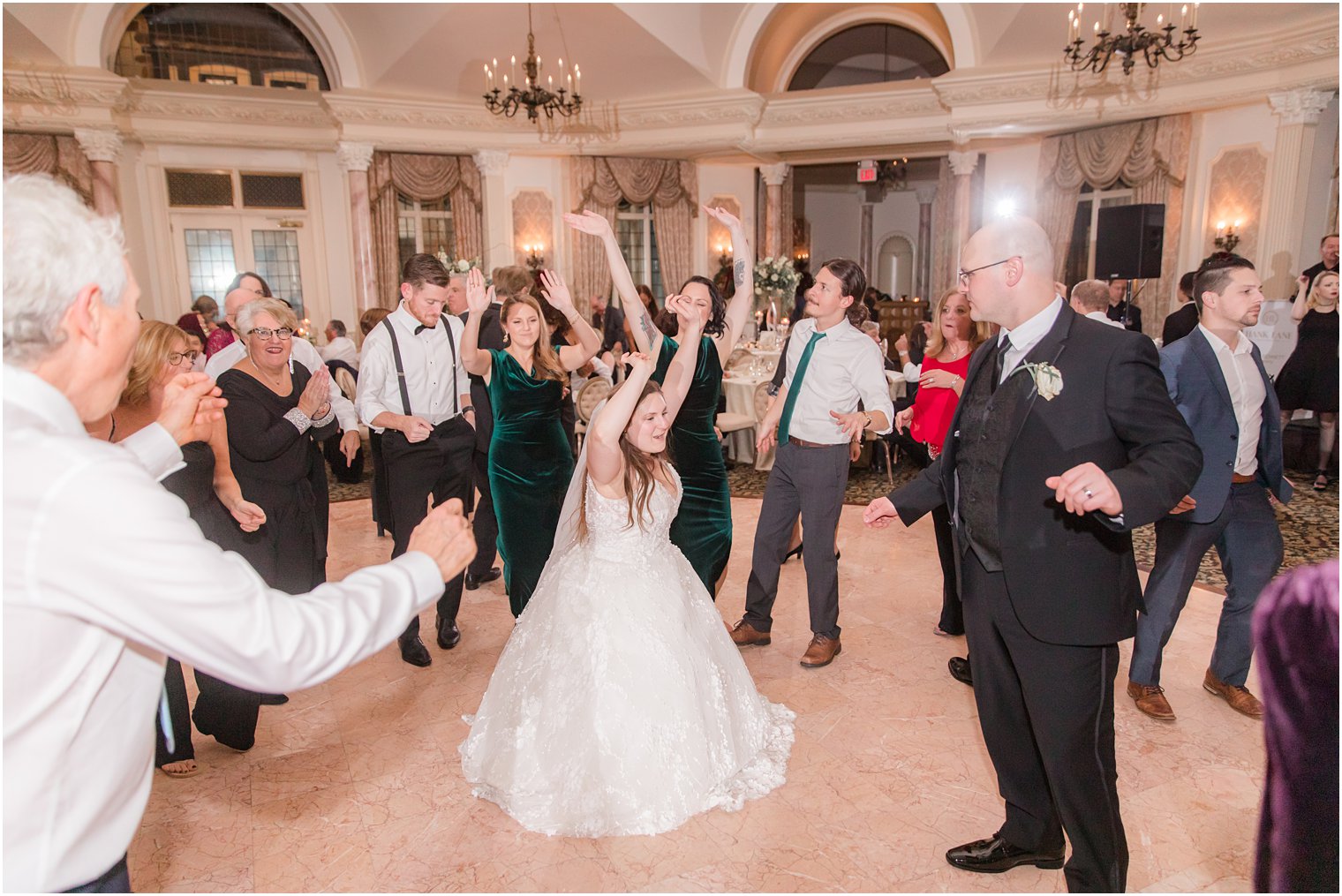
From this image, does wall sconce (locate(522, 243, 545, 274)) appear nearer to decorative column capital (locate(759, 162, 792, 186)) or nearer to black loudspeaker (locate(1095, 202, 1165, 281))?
decorative column capital (locate(759, 162, 792, 186))

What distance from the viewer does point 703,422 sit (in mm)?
3693

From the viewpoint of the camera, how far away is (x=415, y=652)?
12.6ft

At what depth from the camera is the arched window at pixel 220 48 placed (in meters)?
11.9

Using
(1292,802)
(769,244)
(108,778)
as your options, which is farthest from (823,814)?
(769,244)

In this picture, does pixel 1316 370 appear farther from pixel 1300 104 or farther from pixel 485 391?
pixel 485 391

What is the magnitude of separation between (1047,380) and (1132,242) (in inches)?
253

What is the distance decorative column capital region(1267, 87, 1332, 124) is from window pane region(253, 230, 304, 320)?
12950mm

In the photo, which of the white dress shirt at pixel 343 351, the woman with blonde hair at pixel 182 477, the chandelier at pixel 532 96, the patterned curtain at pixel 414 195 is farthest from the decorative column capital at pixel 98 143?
the woman with blonde hair at pixel 182 477

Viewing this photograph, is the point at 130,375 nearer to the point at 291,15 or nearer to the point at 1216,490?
the point at 1216,490

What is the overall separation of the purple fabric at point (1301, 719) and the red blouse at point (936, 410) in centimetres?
298

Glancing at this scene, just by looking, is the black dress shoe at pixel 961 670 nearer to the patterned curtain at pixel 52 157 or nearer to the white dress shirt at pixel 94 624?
the white dress shirt at pixel 94 624

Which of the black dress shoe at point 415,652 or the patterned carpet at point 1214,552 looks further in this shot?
the patterned carpet at point 1214,552

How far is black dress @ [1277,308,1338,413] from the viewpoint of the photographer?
675 cm

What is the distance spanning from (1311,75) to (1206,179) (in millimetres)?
1710
